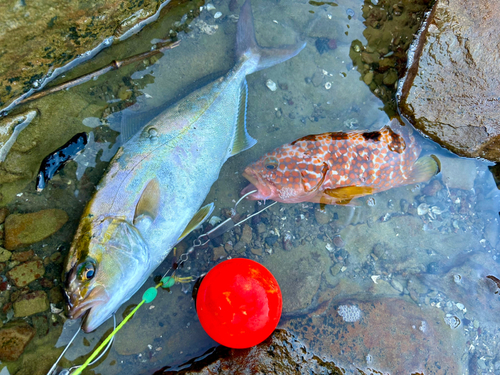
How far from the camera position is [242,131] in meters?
3.51

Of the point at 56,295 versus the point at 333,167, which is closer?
the point at 56,295

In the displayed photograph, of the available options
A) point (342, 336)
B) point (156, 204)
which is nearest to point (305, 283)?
point (342, 336)

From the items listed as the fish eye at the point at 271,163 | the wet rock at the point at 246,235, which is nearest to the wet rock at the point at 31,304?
the wet rock at the point at 246,235

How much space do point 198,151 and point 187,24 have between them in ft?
5.78

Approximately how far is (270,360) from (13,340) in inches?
102

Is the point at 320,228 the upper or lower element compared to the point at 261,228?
lower

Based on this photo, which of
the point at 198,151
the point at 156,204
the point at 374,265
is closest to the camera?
the point at 156,204

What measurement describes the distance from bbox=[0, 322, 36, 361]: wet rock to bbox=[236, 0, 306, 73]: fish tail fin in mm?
3714

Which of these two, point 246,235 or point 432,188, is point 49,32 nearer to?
point 246,235

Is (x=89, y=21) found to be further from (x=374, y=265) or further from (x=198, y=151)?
(x=374, y=265)

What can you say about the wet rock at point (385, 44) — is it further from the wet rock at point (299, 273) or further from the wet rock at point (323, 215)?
the wet rock at point (299, 273)

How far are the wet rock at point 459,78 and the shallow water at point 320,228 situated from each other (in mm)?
368

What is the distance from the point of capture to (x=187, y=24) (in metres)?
3.66

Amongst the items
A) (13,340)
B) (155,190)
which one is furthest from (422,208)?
(13,340)
